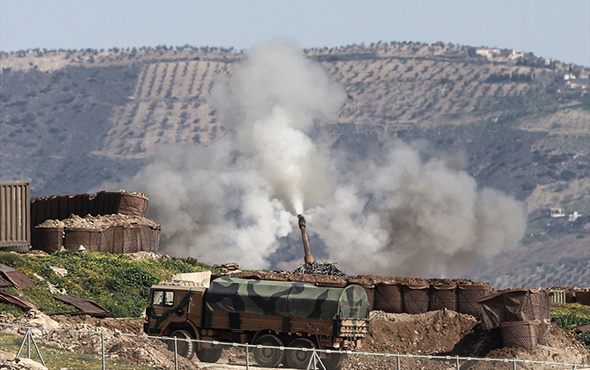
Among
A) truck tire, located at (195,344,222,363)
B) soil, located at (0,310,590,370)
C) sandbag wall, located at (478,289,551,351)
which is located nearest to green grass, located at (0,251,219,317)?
soil, located at (0,310,590,370)

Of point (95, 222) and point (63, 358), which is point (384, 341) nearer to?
point (63, 358)

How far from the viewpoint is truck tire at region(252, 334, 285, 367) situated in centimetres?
3825

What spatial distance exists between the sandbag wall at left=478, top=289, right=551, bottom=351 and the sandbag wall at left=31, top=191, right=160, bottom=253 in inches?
1241

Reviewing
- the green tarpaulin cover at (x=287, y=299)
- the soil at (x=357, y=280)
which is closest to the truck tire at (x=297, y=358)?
the green tarpaulin cover at (x=287, y=299)

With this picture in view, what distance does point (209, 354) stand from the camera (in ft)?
129

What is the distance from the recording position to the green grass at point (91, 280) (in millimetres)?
51094

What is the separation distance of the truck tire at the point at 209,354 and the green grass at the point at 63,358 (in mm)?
3813

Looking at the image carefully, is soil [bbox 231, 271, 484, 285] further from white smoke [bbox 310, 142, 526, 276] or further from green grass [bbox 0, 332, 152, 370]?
white smoke [bbox 310, 142, 526, 276]

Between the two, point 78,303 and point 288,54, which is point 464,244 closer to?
point 288,54

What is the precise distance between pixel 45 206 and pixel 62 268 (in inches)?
1003

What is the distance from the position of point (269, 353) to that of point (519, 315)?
11589mm

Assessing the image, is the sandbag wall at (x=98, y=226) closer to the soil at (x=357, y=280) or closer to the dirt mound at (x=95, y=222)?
the dirt mound at (x=95, y=222)

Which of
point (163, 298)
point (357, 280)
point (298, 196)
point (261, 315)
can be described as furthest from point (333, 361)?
point (298, 196)

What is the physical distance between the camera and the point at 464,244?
89812 mm
